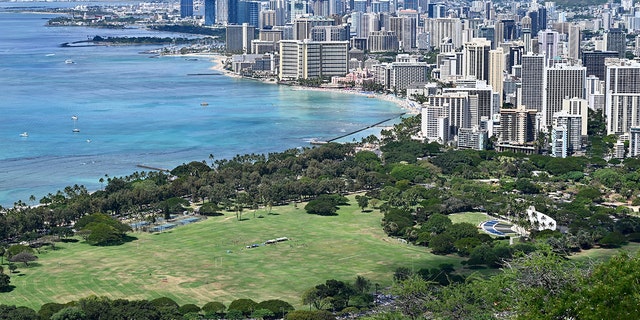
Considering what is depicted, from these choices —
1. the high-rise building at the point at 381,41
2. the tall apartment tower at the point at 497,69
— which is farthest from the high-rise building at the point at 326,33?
the tall apartment tower at the point at 497,69

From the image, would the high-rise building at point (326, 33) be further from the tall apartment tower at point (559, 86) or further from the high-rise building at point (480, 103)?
the high-rise building at point (480, 103)

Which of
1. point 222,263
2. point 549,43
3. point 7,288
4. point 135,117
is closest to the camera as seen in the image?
point 7,288

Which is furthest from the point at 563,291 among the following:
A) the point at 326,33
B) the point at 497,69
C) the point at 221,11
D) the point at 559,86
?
the point at 221,11

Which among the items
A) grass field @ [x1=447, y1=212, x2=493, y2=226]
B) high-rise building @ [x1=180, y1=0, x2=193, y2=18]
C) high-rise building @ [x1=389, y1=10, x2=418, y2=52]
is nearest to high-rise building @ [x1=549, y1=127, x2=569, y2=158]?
grass field @ [x1=447, y1=212, x2=493, y2=226]

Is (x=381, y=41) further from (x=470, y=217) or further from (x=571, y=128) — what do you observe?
(x=470, y=217)

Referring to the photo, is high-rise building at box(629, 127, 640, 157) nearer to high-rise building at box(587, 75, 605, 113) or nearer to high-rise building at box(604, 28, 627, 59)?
high-rise building at box(587, 75, 605, 113)

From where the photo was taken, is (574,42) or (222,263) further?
(574,42)

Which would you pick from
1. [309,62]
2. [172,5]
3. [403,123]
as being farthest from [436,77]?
[172,5]
